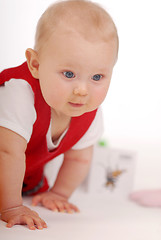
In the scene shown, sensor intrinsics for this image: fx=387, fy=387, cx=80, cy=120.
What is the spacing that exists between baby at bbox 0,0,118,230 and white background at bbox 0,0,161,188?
59 millimetres

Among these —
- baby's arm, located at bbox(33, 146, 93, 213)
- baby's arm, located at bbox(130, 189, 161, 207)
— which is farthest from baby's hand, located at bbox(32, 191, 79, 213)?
baby's arm, located at bbox(130, 189, 161, 207)

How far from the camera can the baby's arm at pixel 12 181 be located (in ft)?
2.01

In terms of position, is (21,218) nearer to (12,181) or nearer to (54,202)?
(12,181)

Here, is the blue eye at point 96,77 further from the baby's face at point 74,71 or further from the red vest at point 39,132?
the red vest at point 39,132

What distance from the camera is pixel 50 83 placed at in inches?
24.8


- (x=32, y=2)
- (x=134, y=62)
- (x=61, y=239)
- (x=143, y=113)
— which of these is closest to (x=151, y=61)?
(x=134, y=62)

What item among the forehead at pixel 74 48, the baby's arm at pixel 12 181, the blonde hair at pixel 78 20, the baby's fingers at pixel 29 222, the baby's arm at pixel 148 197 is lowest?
the baby's arm at pixel 148 197

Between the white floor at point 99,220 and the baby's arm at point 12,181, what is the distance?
19 millimetres

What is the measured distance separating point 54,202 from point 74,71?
32 cm

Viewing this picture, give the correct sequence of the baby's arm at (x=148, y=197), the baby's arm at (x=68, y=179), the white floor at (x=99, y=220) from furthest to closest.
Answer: the baby's arm at (x=148, y=197)
the baby's arm at (x=68, y=179)
the white floor at (x=99, y=220)

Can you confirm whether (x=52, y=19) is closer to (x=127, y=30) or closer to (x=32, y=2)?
(x=32, y=2)

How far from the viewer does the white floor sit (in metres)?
0.59

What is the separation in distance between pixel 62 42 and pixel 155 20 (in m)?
0.37

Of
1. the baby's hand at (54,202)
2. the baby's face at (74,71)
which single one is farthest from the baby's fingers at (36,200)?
the baby's face at (74,71)
